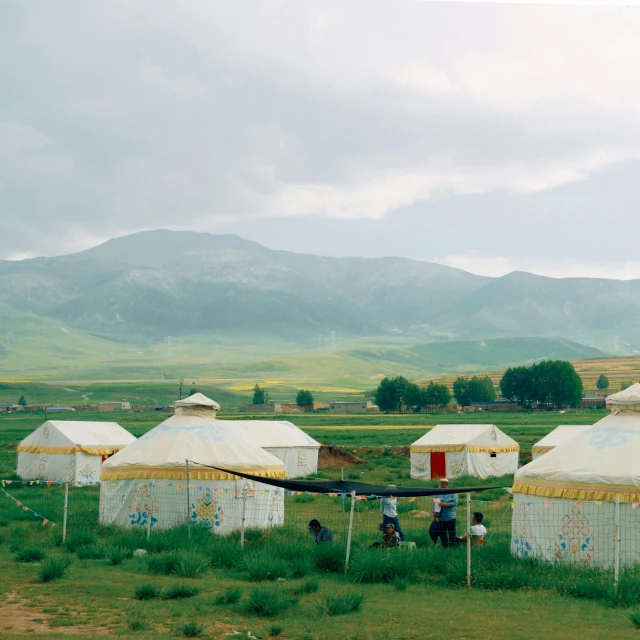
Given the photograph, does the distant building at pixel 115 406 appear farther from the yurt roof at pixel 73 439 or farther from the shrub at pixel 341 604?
the shrub at pixel 341 604

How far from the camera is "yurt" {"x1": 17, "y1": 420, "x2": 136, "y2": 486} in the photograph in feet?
117

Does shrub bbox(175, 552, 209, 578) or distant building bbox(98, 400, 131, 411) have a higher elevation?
distant building bbox(98, 400, 131, 411)

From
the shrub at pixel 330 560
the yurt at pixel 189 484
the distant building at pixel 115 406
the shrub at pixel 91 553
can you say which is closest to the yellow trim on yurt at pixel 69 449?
the yurt at pixel 189 484

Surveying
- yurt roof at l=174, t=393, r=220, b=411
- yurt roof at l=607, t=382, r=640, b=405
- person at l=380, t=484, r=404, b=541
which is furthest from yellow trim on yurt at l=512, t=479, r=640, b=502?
yurt roof at l=174, t=393, r=220, b=411

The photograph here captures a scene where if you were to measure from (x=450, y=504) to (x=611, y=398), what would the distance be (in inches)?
154

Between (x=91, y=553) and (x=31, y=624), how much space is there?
562 cm

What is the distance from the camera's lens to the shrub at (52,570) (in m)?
14.2

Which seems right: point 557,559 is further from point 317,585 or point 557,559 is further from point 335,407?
point 335,407

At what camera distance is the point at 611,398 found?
1812 centimetres

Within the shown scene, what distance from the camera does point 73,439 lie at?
35.9 m

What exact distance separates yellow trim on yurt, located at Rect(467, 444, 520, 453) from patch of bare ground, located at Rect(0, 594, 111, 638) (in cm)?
2926

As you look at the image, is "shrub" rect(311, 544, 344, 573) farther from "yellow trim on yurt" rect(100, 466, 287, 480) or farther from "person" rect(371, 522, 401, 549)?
"yellow trim on yurt" rect(100, 466, 287, 480)

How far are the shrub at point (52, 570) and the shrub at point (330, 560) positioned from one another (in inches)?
157

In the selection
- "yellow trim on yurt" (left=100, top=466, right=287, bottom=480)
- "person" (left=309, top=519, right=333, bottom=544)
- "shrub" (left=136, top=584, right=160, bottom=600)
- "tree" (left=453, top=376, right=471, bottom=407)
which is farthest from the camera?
"tree" (left=453, top=376, right=471, bottom=407)
